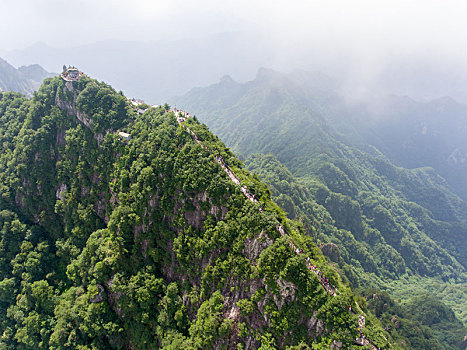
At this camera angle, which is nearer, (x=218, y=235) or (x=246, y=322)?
(x=246, y=322)

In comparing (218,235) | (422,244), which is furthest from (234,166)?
(422,244)

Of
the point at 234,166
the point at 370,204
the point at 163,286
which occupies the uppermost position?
the point at 370,204

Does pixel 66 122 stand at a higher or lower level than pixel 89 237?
higher

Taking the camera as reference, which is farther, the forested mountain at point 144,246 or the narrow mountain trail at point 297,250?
the forested mountain at point 144,246

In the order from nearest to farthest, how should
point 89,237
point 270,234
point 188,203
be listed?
point 270,234
point 188,203
point 89,237

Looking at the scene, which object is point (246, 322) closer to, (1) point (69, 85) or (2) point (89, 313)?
(2) point (89, 313)

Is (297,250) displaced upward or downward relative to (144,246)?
upward

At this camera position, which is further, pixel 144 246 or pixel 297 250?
pixel 144 246

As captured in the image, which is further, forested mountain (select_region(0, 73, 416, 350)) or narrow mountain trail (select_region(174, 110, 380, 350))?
forested mountain (select_region(0, 73, 416, 350))
